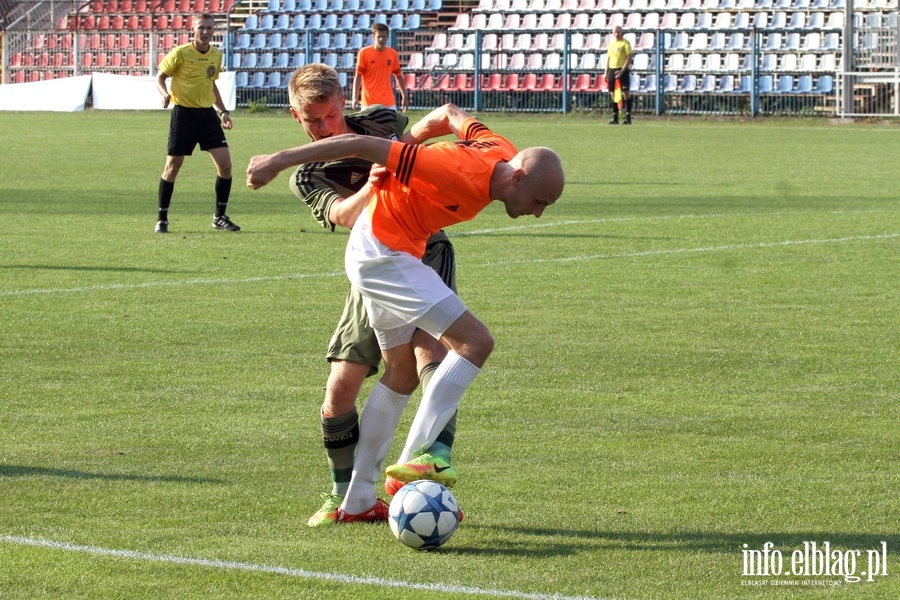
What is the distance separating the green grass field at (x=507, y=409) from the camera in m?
4.63

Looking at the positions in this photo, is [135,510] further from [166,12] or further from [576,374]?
[166,12]

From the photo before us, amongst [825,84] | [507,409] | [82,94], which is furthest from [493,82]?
[507,409]

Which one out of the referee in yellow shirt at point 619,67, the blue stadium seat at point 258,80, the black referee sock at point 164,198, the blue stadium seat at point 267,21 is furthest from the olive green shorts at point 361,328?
the blue stadium seat at point 267,21

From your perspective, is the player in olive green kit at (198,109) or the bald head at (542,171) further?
the player in olive green kit at (198,109)

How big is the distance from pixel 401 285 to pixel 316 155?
594 mm

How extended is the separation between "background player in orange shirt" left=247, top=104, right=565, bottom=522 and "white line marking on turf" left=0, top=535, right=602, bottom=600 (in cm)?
49

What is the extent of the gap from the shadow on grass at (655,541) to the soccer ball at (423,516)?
97mm

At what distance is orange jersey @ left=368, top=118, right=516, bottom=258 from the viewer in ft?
15.2

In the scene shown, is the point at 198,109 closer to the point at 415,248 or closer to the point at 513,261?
the point at 513,261

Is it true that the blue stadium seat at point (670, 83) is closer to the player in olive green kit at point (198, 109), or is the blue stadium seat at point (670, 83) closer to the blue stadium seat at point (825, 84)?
the blue stadium seat at point (825, 84)

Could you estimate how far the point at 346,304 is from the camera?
17.3 ft

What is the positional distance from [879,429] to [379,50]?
16.3m

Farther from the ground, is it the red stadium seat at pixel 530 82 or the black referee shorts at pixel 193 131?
the red stadium seat at pixel 530 82

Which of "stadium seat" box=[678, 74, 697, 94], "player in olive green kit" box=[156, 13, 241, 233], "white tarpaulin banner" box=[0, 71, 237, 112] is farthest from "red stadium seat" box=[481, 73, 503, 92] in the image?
"player in olive green kit" box=[156, 13, 241, 233]
